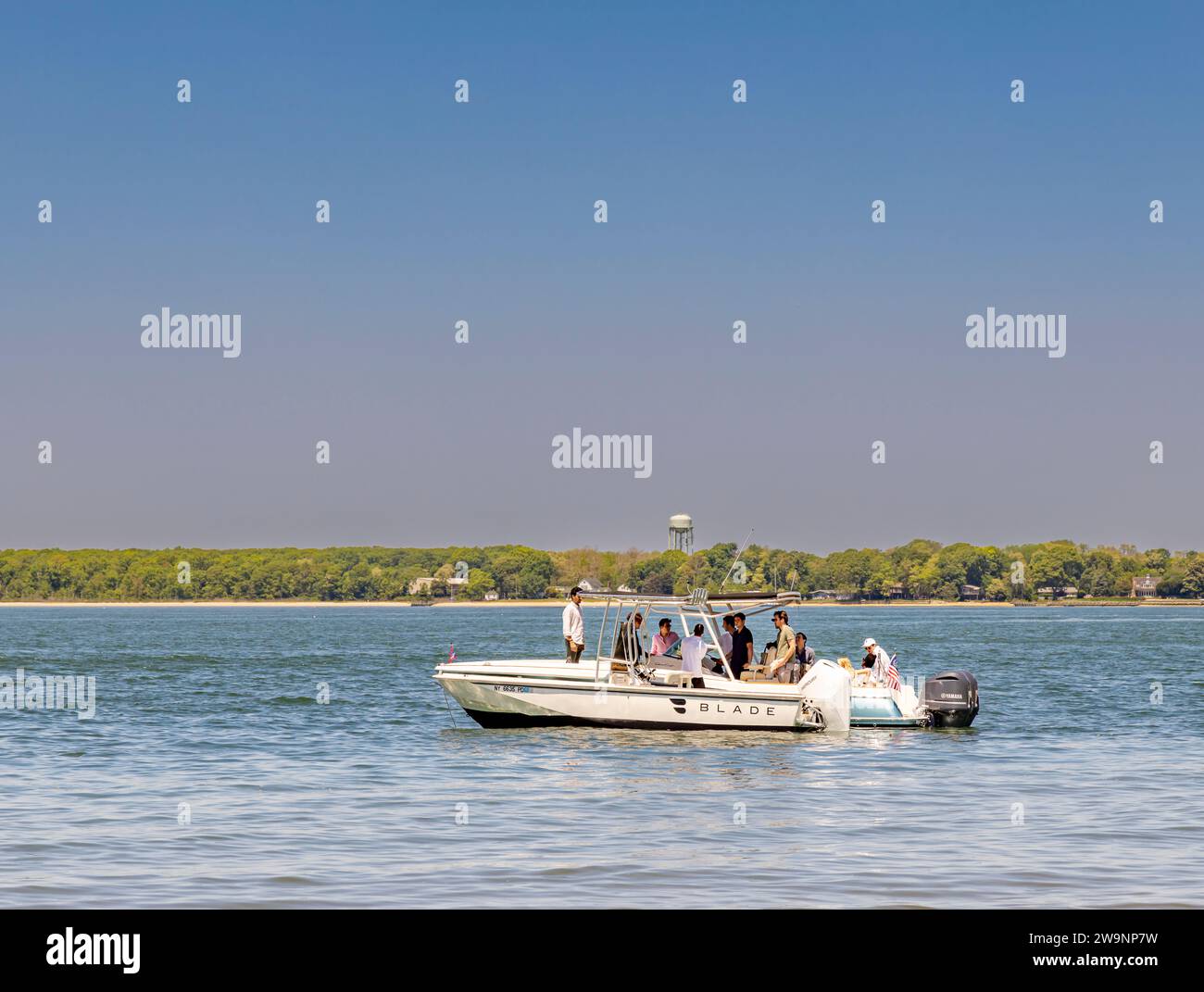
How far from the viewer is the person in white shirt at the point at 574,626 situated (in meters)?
31.1

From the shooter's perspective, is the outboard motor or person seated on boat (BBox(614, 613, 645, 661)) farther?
the outboard motor

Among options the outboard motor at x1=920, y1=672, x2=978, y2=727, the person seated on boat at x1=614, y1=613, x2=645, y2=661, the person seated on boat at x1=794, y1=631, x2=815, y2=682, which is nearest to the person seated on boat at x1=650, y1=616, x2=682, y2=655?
the person seated on boat at x1=614, y1=613, x2=645, y2=661

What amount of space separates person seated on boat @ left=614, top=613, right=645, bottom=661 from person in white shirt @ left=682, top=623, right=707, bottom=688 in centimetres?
110

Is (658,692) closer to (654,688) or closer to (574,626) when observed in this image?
(654,688)

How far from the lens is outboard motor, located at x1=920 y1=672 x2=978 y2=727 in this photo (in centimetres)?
3394

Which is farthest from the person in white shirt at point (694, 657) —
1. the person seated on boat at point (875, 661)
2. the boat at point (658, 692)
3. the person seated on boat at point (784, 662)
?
the person seated on boat at point (875, 661)
